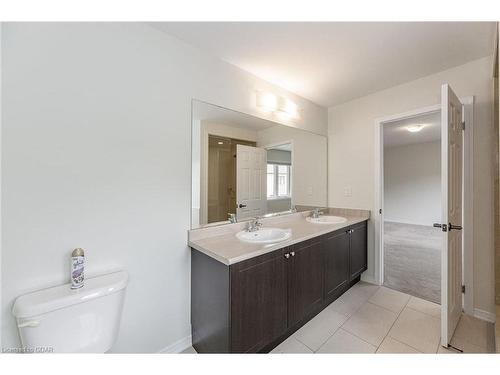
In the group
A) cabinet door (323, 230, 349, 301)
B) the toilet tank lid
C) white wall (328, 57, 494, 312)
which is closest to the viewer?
the toilet tank lid

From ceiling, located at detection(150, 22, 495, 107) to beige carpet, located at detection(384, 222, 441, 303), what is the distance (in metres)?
2.33

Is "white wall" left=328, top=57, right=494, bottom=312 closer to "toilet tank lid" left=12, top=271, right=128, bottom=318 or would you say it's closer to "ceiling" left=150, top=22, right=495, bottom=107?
"ceiling" left=150, top=22, right=495, bottom=107

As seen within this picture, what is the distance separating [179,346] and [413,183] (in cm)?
698

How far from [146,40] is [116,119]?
0.59m

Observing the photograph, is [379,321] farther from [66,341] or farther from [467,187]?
[66,341]

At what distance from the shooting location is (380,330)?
1.66 meters

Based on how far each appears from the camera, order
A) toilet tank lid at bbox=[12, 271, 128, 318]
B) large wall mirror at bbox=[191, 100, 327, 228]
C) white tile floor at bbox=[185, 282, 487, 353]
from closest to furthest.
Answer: toilet tank lid at bbox=[12, 271, 128, 318], white tile floor at bbox=[185, 282, 487, 353], large wall mirror at bbox=[191, 100, 327, 228]

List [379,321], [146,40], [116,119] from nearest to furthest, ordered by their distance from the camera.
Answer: [116,119] → [146,40] → [379,321]

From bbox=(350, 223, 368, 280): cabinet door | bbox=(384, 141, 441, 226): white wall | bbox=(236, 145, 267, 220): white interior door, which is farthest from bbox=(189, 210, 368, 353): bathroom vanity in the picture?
bbox=(384, 141, 441, 226): white wall

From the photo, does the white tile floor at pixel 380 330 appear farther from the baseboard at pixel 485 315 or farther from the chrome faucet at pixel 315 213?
the chrome faucet at pixel 315 213

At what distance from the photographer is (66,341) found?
3.07 ft

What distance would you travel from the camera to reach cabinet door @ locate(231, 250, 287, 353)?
1.19m

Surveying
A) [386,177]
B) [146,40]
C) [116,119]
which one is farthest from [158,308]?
[386,177]
